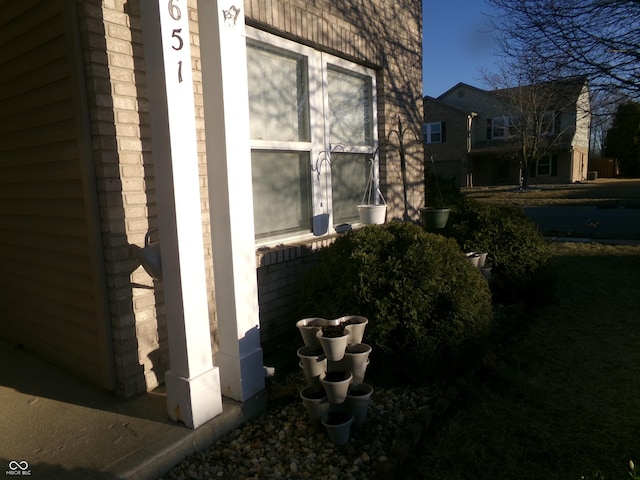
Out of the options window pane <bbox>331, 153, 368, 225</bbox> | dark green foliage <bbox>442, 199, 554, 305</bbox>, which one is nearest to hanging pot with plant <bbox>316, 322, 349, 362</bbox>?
window pane <bbox>331, 153, 368, 225</bbox>

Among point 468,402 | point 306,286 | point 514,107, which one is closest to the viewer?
point 468,402

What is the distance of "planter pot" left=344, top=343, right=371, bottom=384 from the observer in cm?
A: 270

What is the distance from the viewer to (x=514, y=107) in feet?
88.1

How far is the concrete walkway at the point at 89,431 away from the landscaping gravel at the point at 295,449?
9 cm

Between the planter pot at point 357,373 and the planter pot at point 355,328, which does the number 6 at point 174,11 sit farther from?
the planter pot at point 357,373

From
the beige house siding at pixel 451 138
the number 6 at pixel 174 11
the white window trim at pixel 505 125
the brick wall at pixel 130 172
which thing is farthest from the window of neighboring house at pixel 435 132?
the number 6 at pixel 174 11

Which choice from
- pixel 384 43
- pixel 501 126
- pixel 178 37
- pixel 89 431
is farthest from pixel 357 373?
pixel 501 126

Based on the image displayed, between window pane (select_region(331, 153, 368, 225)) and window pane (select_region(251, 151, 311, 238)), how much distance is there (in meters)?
0.55

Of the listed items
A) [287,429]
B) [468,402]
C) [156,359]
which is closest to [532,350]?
[468,402]

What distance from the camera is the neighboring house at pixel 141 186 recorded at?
2.54 metres

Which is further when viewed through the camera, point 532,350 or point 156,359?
point 532,350

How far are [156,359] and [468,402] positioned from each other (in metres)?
A: 2.10

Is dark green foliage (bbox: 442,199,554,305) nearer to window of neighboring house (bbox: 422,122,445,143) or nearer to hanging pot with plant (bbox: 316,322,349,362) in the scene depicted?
hanging pot with plant (bbox: 316,322,349,362)

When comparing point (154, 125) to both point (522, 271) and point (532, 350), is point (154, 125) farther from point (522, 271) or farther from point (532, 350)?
point (522, 271)
